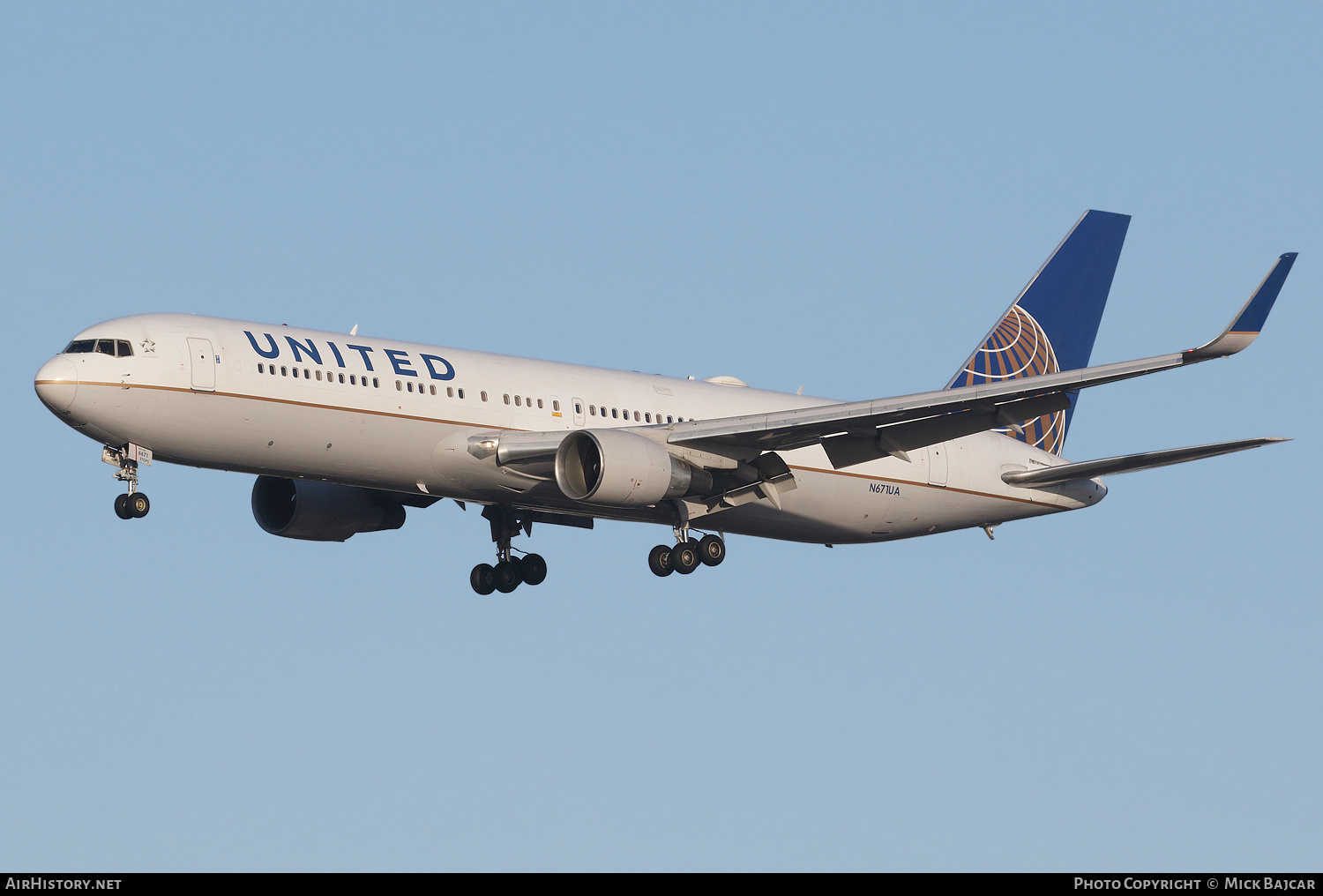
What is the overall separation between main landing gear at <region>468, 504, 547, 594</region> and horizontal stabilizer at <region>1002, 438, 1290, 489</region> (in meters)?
12.9

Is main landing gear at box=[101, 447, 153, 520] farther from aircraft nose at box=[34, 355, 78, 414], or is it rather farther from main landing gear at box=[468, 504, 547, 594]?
main landing gear at box=[468, 504, 547, 594]

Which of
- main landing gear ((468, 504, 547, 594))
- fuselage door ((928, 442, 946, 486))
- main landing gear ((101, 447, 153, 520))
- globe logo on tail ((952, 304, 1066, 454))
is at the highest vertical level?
globe logo on tail ((952, 304, 1066, 454))

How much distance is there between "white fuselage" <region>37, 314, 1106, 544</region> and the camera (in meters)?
37.0

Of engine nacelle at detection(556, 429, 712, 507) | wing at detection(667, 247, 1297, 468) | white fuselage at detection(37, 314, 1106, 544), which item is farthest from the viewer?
engine nacelle at detection(556, 429, 712, 507)

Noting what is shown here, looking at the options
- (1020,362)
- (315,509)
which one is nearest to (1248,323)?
(1020,362)

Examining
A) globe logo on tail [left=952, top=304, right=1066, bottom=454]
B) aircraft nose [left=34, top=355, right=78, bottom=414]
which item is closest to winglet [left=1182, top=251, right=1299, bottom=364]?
globe logo on tail [left=952, top=304, right=1066, bottom=454]

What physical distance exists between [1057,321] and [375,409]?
23833 millimetres

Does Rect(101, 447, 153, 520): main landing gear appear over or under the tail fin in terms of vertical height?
under

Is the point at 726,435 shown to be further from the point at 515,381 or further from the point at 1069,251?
the point at 1069,251

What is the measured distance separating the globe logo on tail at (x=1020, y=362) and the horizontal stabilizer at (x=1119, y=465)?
9.50 ft

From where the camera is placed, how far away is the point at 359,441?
3847cm

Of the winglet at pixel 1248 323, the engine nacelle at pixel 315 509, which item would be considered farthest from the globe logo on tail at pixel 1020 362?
the engine nacelle at pixel 315 509

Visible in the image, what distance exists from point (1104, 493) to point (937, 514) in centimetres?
519

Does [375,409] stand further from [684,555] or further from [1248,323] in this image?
[1248,323]
